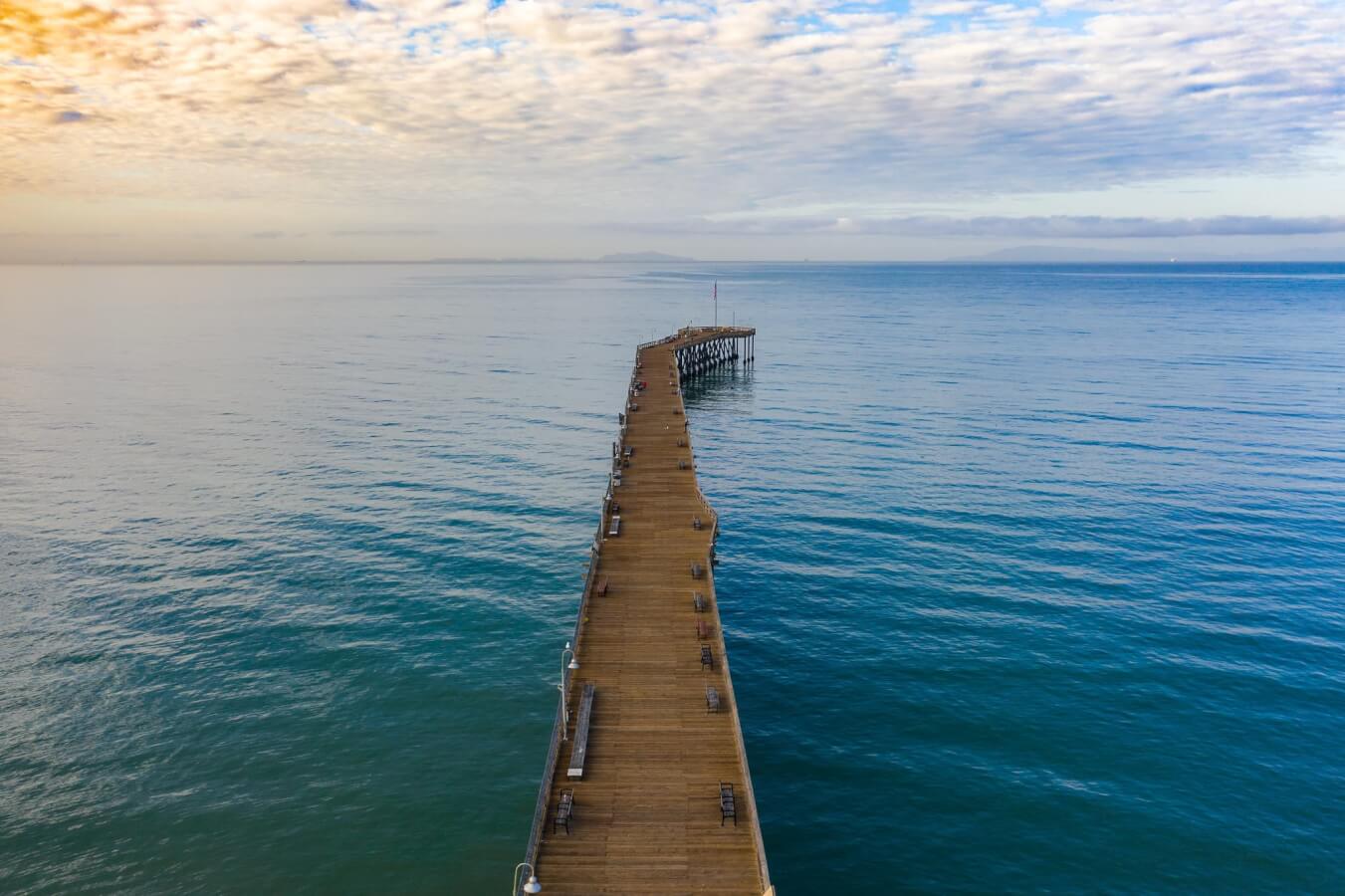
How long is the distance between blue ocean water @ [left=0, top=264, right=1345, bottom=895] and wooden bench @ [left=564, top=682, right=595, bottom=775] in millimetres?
3474

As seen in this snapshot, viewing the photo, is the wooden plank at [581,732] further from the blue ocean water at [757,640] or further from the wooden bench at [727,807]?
the blue ocean water at [757,640]

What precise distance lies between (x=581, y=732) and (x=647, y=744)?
2127mm

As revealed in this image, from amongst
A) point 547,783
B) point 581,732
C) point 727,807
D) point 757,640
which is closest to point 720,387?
point 757,640

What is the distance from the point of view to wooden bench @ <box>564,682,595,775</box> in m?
24.3

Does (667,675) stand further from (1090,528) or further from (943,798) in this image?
(1090,528)

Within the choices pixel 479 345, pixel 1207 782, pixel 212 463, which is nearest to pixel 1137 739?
pixel 1207 782

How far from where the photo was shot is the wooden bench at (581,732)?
24344 mm

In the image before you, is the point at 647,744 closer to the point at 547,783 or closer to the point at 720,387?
the point at 547,783

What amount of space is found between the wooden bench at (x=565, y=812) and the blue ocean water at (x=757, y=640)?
354 cm

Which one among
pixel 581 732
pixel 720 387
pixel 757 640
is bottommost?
pixel 757 640

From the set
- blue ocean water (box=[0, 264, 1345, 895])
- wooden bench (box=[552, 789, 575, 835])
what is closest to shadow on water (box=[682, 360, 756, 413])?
blue ocean water (box=[0, 264, 1345, 895])

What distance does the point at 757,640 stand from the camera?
38312 millimetres

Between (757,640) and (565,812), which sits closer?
(565,812)

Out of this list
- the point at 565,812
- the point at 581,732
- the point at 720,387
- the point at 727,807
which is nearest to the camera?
the point at 565,812
